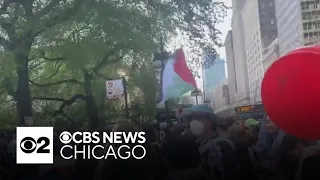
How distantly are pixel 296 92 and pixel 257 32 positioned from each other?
526 millimetres

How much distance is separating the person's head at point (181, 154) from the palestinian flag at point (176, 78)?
248mm

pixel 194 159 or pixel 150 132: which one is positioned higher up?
pixel 150 132

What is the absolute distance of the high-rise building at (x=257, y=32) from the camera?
2.37 meters

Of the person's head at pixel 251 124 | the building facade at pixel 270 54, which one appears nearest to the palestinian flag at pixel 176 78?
the building facade at pixel 270 54

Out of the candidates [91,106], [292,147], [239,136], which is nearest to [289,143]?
[292,147]

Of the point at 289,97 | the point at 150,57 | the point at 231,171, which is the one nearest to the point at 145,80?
the point at 150,57

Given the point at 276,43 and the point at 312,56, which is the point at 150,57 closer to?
the point at 276,43

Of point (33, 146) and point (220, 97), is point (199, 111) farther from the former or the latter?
point (33, 146)

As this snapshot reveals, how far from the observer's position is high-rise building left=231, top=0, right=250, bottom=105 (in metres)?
2.49

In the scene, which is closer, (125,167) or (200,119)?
(125,167)

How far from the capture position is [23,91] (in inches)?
95.3

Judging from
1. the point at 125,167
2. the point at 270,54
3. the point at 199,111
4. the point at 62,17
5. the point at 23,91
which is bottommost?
the point at 125,167

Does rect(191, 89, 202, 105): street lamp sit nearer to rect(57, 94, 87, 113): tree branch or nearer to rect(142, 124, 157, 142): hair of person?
rect(142, 124, 157, 142): hair of person

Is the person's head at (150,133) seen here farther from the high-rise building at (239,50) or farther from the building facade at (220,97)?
the high-rise building at (239,50)
